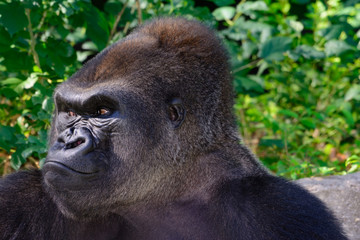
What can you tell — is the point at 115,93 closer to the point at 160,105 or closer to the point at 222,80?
the point at 160,105

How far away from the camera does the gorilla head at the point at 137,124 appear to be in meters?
3.14

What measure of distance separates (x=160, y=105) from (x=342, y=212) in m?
1.95

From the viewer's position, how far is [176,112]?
3.35 meters

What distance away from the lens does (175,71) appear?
336 cm

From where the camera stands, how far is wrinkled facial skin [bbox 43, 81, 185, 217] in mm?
3082

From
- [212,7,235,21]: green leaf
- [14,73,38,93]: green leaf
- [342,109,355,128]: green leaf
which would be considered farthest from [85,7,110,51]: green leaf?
[342,109,355,128]: green leaf

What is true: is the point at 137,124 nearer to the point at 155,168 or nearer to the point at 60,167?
the point at 155,168

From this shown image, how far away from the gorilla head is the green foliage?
3.17 feet

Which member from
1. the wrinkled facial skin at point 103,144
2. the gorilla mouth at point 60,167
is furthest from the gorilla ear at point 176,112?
the gorilla mouth at point 60,167

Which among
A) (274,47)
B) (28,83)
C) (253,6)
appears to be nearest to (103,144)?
(28,83)

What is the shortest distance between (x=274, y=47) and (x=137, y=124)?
9.53ft

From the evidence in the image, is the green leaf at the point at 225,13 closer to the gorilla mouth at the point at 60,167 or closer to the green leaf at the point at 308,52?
the green leaf at the point at 308,52

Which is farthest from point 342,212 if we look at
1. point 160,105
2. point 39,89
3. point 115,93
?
point 39,89

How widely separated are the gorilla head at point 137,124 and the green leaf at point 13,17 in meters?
1.23
